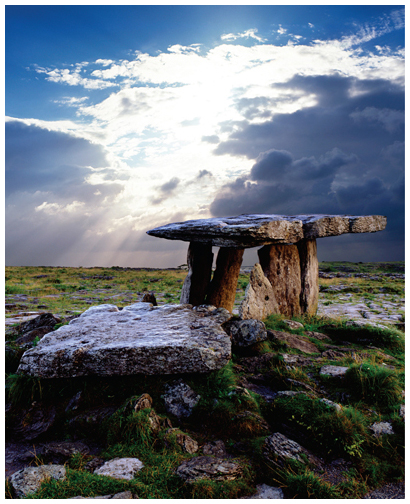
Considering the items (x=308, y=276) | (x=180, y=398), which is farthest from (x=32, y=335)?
(x=308, y=276)

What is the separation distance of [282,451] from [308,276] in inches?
285

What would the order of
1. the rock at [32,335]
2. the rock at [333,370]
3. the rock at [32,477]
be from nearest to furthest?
the rock at [32,477], the rock at [333,370], the rock at [32,335]

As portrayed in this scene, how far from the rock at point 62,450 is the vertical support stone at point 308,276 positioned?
26.0 feet

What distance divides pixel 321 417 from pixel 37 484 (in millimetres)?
3852

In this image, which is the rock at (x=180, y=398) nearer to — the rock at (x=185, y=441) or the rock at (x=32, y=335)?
the rock at (x=185, y=441)

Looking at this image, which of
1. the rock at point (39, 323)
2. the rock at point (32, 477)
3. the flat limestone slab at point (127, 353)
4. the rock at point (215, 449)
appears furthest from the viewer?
the rock at point (39, 323)

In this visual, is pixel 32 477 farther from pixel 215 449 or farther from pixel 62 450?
pixel 215 449

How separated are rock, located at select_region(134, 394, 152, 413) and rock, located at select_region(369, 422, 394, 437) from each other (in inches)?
137

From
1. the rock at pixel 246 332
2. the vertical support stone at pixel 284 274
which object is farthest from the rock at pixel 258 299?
the rock at pixel 246 332

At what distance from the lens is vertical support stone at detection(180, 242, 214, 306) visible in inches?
422

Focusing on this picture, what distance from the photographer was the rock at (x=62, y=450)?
4.62 metres

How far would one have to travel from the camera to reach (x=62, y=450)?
4.70m

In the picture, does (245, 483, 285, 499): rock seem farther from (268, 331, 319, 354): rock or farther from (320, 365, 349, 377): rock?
(268, 331, 319, 354): rock

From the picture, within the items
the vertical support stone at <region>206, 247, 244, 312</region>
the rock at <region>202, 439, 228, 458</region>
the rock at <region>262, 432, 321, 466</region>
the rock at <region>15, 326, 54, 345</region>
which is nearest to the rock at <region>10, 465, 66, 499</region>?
the rock at <region>202, 439, 228, 458</region>
